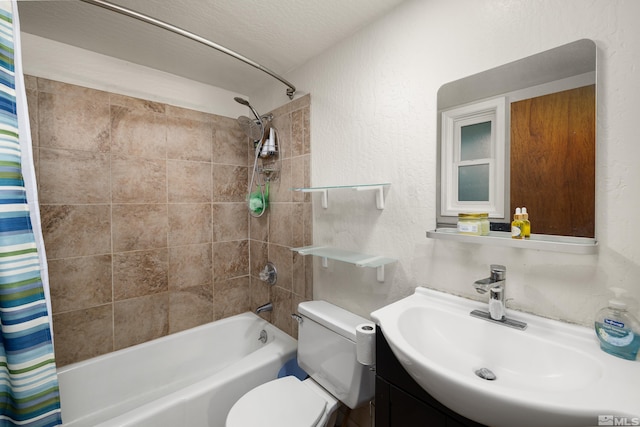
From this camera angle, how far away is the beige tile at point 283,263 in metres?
1.84

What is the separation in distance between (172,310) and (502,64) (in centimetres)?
227

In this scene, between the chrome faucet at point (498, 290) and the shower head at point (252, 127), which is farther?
the shower head at point (252, 127)

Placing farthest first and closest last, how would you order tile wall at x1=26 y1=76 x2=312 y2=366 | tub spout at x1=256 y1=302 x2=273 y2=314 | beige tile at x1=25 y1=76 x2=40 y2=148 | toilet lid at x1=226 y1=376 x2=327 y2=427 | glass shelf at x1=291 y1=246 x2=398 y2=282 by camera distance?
tub spout at x1=256 y1=302 x2=273 y2=314
tile wall at x1=26 y1=76 x2=312 y2=366
beige tile at x1=25 y1=76 x2=40 y2=148
glass shelf at x1=291 y1=246 x2=398 y2=282
toilet lid at x1=226 y1=376 x2=327 y2=427

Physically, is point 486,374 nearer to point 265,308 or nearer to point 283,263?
point 283,263

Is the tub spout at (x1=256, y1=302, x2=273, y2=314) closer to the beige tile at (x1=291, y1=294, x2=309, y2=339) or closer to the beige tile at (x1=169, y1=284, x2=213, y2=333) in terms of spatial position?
the beige tile at (x1=291, y1=294, x2=309, y2=339)

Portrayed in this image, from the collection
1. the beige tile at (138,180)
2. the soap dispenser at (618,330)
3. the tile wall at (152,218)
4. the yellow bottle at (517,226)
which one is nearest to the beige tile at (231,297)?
the tile wall at (152,218)

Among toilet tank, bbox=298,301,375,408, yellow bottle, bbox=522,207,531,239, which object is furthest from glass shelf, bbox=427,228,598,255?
toilet tank, bbox=298,301,375,408

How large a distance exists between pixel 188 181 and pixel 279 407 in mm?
1536

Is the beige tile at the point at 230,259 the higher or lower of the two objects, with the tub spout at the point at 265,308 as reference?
higher

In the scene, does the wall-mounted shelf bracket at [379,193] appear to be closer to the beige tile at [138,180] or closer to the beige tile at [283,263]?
the beige tile at [283,263]

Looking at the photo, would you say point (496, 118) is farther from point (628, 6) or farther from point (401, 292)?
point (401, 292)

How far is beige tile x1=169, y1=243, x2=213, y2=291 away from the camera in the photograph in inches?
74.3

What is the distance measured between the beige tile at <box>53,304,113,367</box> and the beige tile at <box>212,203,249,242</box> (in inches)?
31.8

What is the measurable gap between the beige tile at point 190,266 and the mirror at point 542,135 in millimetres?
1730
